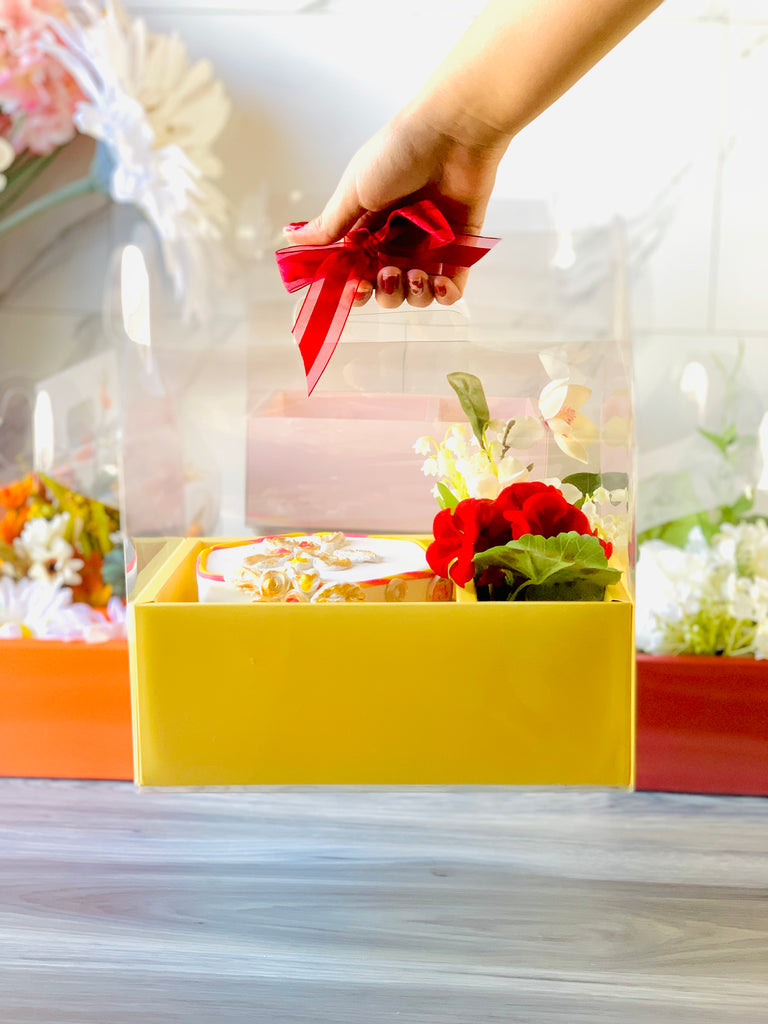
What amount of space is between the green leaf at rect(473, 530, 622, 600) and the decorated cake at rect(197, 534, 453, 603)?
6 centimetres

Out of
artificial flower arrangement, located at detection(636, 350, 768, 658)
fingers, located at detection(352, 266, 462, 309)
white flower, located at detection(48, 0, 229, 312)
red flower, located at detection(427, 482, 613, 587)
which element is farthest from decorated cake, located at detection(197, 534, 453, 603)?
white flower, located at detection(48, 0, 229, 312)

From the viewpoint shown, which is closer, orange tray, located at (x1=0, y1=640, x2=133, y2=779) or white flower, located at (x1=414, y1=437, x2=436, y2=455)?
white flower, located at (x1=414, y1=437, x2=436, y2=455)

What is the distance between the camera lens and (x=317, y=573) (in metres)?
0.59

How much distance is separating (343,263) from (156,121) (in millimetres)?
530

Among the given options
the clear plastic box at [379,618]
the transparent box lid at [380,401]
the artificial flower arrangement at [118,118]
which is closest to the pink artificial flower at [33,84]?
the artificial flower arrangement at [118,118]

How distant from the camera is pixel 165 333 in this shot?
1027 millimetres

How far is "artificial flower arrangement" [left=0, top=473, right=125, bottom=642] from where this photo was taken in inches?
33.1

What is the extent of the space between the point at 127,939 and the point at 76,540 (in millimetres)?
375

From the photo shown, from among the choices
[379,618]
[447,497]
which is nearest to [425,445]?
[447,497]

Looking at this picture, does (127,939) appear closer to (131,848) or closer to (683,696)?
(131,848)

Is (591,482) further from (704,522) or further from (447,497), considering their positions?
(704,522)

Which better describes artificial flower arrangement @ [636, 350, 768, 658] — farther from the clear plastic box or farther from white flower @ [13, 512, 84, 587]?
white flower @ [13, 512, 84, 587]

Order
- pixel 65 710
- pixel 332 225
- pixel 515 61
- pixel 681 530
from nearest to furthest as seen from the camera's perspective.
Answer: pixel 515 61 → pixel 332 225 → pixel 65 710 → pixel 681 530

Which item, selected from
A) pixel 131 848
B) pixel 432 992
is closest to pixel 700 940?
pixel 432 992
